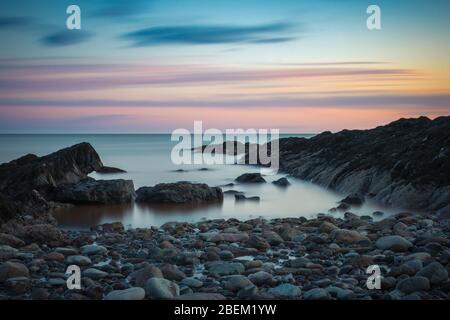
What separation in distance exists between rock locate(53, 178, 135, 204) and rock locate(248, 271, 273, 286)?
13.4 meters

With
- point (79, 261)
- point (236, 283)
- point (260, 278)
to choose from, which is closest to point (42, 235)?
point (79, 261)

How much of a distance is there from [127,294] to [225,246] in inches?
166

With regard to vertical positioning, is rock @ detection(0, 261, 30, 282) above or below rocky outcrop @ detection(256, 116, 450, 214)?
below

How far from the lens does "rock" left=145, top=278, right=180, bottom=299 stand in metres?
9.02

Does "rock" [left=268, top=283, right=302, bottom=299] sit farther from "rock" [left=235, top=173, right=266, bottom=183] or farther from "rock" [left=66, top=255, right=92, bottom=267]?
"rock" [left=235, top=173, right=266, bottom=183]

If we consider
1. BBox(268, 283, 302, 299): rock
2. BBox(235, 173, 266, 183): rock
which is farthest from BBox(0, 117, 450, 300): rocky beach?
BBox(235, 173, 266, 183): rock

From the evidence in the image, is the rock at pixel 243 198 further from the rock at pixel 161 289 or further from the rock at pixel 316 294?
the rock at pixel 316 294

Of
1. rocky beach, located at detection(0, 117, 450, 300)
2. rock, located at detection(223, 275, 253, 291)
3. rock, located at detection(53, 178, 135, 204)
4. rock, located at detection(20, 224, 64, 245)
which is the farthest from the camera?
rock, located at detection(53, 178, 135, 204)

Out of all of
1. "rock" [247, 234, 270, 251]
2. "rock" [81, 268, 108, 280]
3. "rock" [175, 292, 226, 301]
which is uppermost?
"rock" [247, 234, 270, 251]

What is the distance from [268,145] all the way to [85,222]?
39.6 m

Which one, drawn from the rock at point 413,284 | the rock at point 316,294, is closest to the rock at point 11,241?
the rock at point 316,294

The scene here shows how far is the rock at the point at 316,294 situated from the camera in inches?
347

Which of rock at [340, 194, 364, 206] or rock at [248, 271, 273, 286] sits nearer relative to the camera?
rock at [248, 271, 273, 286]

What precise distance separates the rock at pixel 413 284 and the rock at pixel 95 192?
→ 49.6ft
